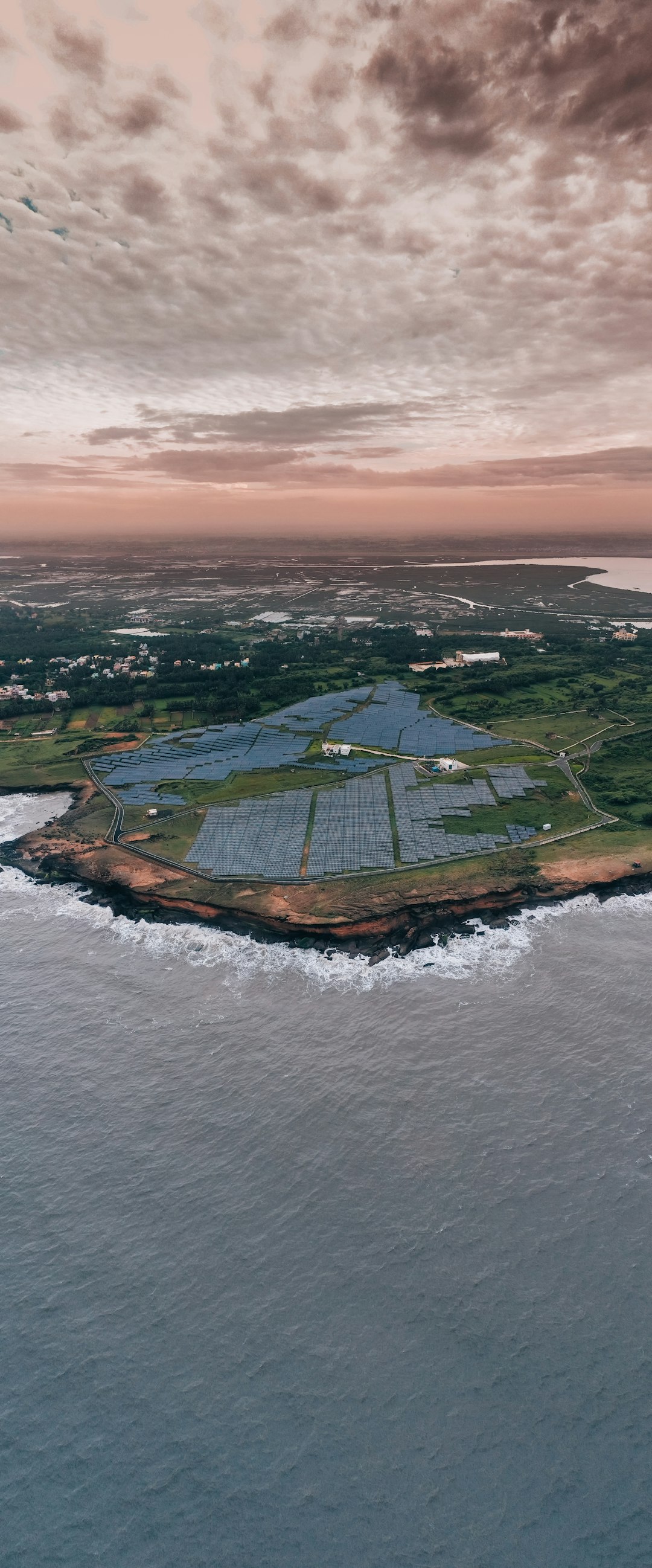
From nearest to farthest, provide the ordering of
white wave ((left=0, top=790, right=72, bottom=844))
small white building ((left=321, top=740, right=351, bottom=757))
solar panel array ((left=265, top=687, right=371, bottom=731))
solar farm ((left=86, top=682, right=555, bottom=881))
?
solar farm ((left=86, top=682, right=555, bottom=881)) → white wave ((left=0, top=790, right=72, bottom=844)) → small white building ((left=321, top=740, right=351, bottom=757)) → solar panel array ((left=265, top=687, right=371, bottom=731))

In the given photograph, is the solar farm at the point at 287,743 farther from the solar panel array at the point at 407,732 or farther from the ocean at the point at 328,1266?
the ocean at the point at 328,1266

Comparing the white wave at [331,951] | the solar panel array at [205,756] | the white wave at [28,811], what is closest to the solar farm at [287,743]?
the solar panel array at [205,756]

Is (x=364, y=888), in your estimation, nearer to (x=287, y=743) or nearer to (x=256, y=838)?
(x=256, y=838)

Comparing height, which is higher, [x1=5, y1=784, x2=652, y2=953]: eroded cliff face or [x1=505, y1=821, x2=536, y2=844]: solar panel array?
[x1=505, y1=821, x2=536, y2=844]: solar panel array

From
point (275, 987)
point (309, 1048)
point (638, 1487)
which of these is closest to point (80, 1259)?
point (309, 1048)

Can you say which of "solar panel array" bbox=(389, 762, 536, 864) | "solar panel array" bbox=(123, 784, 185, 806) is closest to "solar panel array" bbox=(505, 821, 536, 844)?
"solar panel array" bbox=(389, 762, 536, 864)

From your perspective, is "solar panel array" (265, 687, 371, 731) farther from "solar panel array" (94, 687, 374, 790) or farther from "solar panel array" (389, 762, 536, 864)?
"solar panel array" (389, 762, 536, 864)
